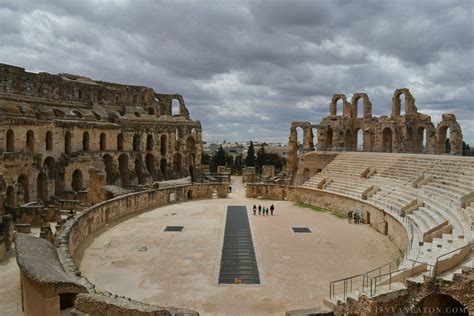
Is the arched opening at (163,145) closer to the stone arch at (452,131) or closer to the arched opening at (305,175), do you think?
the arched opening at (305,175)

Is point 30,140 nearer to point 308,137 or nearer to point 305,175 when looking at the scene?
point 305,175

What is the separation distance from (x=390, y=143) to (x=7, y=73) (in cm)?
3199

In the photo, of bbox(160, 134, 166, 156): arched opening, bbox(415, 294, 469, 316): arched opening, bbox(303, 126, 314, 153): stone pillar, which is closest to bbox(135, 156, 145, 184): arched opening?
bbox(160, 134, 166, 156): arched opening

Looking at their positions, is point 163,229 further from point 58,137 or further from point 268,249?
point 58,137

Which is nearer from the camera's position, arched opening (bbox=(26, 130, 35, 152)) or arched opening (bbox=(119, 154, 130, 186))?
arched opening (bbox=(26, 130, 35, 152))

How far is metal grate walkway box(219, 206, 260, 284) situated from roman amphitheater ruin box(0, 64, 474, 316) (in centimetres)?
9

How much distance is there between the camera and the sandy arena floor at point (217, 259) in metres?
11.6

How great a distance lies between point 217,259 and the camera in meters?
15.1

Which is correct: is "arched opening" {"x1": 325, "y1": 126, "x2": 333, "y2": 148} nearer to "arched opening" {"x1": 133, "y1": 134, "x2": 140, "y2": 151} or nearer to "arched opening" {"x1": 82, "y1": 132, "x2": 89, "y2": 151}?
"arched opening" {"x1": 133, "y1": 134, "x2": 140, "y2": 151}

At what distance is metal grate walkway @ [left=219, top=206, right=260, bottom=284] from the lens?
1323 cm

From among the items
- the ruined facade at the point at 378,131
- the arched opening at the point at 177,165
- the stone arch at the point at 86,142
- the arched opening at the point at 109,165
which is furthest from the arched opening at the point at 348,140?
the stone arch at the point at 86,142

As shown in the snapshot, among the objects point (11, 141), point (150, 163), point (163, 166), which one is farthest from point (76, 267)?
point (163, 166)

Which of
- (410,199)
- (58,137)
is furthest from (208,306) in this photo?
(58,137)

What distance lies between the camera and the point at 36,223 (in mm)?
20875
